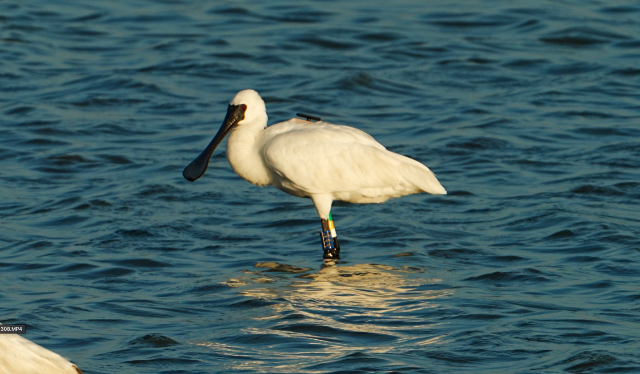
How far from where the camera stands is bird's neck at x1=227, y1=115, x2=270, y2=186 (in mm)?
10328

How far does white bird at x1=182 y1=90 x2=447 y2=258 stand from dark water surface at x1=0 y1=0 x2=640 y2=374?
51 centimetres

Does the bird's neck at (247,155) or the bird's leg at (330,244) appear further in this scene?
the bird's neck at (247,155)

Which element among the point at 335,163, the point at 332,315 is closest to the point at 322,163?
the point at 335,163

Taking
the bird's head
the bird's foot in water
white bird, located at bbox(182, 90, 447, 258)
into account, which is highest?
Result: the bird's head

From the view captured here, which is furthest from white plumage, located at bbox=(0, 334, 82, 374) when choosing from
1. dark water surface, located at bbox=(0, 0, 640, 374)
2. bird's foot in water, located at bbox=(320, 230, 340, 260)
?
bird's foot in water, located at bbox=(320, 230, 340, 260)

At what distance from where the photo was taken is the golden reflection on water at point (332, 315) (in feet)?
23.7

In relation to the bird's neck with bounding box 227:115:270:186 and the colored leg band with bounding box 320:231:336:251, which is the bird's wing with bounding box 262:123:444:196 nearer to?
the bird's neck with bounding box 227:115:270:186


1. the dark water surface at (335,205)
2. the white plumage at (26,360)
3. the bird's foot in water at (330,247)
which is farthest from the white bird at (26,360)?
the bird's foot in water at (330,247)

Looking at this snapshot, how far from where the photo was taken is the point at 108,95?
16.3m

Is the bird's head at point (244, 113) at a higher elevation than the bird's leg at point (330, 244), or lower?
higher

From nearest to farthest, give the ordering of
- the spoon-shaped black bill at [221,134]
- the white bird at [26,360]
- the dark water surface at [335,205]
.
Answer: the white bird at [26,360] → the dark water surface at [335,205] → the spoon-shaped black bill at [221,134]

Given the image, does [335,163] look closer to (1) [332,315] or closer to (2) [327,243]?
(2) [327,243]

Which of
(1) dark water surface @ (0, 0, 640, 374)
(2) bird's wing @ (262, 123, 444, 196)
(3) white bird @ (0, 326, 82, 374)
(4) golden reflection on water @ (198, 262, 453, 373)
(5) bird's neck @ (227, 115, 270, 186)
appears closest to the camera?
(3) white bird @ (0, 326, 82, 374)

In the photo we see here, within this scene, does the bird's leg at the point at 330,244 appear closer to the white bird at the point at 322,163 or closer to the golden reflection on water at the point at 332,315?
the white bird at the point at 322,163
